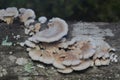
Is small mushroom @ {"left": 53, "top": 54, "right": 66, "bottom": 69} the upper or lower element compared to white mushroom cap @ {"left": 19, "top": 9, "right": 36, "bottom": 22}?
lower

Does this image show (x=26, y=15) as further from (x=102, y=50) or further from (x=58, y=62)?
(x=102, y=50)

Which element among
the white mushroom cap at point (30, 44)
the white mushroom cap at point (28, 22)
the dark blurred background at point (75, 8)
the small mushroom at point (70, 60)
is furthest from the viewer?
the dark blurred background at point (75, 8)

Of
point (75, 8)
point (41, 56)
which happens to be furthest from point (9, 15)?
point (75, 8)

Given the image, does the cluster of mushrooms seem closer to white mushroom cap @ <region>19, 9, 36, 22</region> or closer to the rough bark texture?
the rough bark texture

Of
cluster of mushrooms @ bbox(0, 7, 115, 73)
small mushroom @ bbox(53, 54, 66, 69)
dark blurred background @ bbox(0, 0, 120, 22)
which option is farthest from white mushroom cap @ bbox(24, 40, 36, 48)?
dark blurred background @ bbox(0, 0, 120, 22)

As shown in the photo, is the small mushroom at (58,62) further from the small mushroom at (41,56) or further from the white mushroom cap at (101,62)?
the white mushroom cap at (101,62)

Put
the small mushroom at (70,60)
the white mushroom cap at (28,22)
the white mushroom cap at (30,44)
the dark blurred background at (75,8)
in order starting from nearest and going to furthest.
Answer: the small mushroom at (70,60) → the white mushroom cap at (30,44) → the white mushroom cap at (28,22) → the dark blurred background at (75,8)

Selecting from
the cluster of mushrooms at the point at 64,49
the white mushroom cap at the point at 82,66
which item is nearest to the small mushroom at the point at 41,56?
the cluster of mushrooms at the point at 64,49
